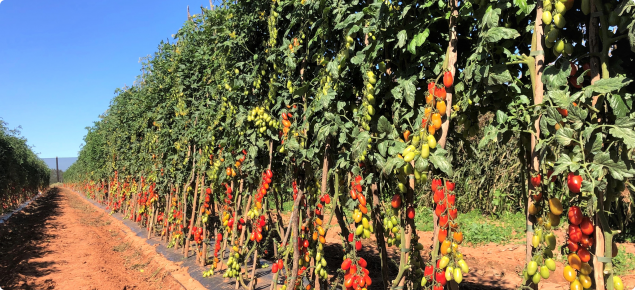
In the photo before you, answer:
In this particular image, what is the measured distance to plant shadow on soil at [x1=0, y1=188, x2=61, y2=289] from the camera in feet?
17.3

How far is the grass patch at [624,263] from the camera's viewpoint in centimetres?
454

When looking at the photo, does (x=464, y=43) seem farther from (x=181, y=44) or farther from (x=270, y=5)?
(x=181, y=44)

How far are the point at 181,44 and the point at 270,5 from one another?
3268mm

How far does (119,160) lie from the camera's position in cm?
1073

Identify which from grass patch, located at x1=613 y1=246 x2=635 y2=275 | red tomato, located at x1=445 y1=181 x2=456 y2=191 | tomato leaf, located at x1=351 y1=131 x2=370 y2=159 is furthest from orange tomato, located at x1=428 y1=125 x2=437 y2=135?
grass patch, located at x1=613 y1=246 x2=635 y2=275

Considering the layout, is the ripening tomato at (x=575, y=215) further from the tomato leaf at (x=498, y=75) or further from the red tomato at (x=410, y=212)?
the red tomato at (x=410, y=212)

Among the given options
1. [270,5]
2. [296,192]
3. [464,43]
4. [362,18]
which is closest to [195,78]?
[270,5]

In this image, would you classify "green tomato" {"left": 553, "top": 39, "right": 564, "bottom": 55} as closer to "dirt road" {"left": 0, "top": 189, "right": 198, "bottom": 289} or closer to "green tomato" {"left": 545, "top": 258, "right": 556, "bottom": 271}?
"green tomato" {"left": 545, "top": 258, "right": 556, "bottom": 271}

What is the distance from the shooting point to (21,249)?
7.22 m

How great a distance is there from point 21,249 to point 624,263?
1060cm

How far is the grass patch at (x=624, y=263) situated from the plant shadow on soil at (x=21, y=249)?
8.03 meters

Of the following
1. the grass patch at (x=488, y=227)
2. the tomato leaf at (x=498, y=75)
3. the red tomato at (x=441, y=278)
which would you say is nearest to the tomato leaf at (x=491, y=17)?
the tomato leaf at (x=498, y=75)

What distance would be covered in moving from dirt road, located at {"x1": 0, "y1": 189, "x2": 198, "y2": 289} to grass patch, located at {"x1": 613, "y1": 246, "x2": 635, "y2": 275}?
5369 mm

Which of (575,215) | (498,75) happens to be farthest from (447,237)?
(498,75)
